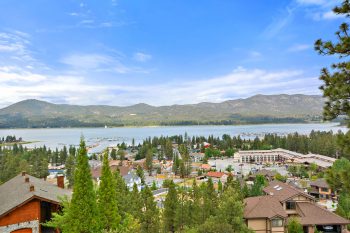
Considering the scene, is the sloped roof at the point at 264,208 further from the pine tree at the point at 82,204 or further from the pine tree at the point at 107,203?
the pine tree at the point at 82,204

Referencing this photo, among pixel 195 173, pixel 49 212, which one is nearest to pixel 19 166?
pixel 195 173

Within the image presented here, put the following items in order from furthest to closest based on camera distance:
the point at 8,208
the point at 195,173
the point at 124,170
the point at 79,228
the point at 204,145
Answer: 1. the point at 204,145
2. the point at 195,173
3. the point at 124,170
4. the point at 8,208
5. the point at 79,228

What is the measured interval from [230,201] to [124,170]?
50.3m

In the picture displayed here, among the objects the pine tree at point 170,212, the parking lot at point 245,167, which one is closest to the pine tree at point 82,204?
the pine tree at point 170,212

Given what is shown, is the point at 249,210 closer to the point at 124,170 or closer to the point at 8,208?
the point at 8,208

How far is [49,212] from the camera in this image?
15000mm

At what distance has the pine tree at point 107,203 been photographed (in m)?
12.1

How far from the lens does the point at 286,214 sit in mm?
22812

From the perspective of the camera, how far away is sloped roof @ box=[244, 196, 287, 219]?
22281 mm

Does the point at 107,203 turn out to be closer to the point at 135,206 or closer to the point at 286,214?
the point at 135,206

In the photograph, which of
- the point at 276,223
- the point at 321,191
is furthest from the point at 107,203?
the point at 321,191

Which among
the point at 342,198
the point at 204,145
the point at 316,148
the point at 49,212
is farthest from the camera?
the point at 204,145

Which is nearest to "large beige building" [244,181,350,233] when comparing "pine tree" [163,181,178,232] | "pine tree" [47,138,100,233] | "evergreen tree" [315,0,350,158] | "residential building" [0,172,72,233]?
"pine tree" [163,181,178,232]

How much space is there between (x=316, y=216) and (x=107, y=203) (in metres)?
19.1
